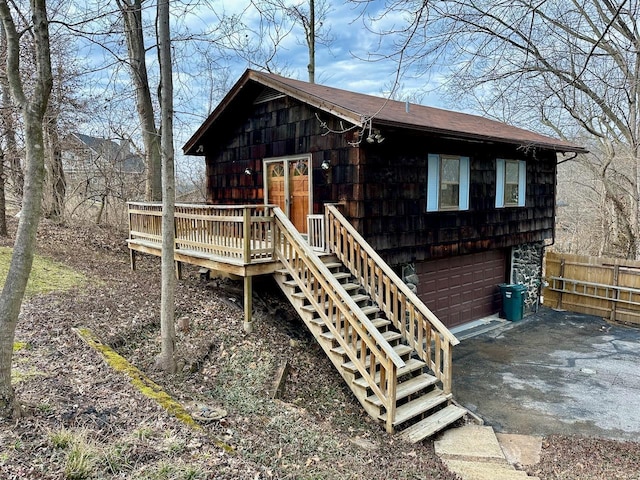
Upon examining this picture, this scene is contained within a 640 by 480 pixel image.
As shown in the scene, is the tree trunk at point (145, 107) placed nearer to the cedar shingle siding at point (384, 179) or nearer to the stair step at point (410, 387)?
the cedar shingle siding at point (384, 179)

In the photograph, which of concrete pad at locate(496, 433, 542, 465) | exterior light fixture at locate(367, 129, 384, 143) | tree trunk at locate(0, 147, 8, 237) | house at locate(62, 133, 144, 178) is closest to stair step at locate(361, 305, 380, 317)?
concrete pad at locate(496, 433, 542, 465)

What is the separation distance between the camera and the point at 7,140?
11156 mm

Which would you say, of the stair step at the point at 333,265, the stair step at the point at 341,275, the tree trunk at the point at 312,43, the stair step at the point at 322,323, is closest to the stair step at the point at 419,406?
the stair step at the point at 322,323

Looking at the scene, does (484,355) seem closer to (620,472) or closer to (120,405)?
(620,472)

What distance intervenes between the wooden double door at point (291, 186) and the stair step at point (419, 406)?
398 centimetres

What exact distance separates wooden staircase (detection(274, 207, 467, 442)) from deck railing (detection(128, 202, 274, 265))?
31 cm

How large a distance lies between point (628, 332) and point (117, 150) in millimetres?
16026

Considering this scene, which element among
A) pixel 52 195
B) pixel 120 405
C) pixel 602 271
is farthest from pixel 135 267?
pixel 602 271

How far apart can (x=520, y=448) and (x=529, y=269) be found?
7.88m

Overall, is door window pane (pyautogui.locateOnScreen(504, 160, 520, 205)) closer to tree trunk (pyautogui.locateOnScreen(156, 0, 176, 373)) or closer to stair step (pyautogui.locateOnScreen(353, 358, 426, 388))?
stair step (pyautogui.locateOnScreen(353, 358, 426, 388))

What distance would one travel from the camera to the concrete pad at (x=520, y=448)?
4.80m

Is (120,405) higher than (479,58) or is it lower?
lower

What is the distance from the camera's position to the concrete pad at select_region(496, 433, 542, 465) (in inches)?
189

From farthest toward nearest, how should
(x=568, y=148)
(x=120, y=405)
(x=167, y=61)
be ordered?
(x=568, y=148), (x=167, y=61), (x=120, y=405)
